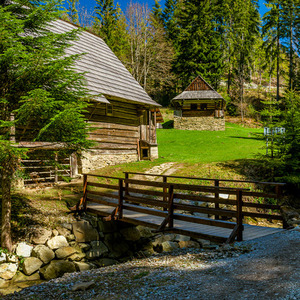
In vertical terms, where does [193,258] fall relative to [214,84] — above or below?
below

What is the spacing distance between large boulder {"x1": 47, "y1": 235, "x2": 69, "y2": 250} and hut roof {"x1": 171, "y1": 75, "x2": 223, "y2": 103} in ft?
95.4

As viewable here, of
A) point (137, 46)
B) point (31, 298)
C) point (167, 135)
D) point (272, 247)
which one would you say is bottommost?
point (31, 298)

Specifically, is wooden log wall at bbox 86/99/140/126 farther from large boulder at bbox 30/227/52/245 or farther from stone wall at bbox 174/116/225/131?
stone wall at bbox 174/116/225/131

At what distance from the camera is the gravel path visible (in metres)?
4.09

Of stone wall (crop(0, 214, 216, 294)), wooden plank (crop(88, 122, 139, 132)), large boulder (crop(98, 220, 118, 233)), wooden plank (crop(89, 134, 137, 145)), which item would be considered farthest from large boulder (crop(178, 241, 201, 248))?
wooden plank (crop(88, 122, 139, 132))

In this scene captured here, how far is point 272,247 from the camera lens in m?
5.70

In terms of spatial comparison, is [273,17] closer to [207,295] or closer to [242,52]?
[242,52]

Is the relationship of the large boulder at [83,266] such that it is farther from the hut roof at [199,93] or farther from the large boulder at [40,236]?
the hut roof at [199,93]

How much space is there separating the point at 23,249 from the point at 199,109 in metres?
31.1

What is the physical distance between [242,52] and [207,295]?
47808 millimetres

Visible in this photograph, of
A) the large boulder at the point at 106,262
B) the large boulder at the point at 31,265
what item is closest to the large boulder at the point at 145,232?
the large boulder at the point at 106,262

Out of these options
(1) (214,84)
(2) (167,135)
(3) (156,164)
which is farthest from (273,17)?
(3) (156,164)

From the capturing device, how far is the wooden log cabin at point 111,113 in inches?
630

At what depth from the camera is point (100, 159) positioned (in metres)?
16.8
